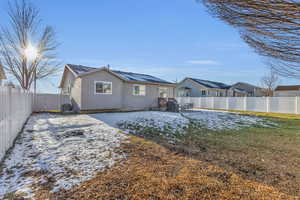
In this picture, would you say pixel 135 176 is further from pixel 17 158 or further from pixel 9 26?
pixel 9 26

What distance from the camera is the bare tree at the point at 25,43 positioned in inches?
547

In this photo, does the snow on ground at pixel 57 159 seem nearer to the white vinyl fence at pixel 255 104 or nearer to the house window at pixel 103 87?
the house window at pixel 103 87

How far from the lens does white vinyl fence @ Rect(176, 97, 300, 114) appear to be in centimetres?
1480

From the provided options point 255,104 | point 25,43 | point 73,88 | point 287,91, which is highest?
point 25,43

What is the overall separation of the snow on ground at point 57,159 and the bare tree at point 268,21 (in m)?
3.41

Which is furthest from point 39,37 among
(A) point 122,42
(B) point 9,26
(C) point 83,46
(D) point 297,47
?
(D) point 297,47

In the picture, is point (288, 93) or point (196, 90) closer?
point (196, 90)

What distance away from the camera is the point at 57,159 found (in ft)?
11.4

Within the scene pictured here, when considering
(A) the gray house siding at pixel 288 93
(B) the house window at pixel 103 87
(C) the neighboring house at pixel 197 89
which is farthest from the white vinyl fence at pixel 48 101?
(A) the gray house siding at pixel 288 93

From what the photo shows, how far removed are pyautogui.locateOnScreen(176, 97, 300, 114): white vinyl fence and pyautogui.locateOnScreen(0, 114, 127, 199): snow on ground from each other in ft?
54.7

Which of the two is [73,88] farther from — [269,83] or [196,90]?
[269,83]

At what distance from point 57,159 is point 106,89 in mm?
9754

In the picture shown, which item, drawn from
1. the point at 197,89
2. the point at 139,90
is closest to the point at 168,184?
the point at 139,90

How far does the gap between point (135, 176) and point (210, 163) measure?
167 centimetres
